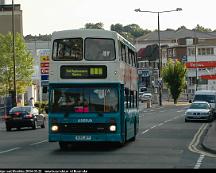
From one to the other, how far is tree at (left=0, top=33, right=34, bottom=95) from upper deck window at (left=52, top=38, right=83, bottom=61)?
44157 mm

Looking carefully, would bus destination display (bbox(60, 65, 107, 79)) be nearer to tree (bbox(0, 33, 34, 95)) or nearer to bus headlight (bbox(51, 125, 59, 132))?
bus headlight (bbox(51, 125, 59, 132))

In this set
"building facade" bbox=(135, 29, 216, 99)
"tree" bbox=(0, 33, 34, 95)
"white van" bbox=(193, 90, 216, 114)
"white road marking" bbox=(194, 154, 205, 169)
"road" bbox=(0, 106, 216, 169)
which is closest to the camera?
"white road marking" bbox=(194, 154, 205, 169)

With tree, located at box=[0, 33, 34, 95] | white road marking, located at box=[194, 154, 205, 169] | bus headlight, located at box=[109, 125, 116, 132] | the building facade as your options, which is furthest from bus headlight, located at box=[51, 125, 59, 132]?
the building facade

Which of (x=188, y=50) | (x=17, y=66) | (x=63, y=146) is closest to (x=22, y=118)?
(x=63, y=146)

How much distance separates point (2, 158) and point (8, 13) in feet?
254

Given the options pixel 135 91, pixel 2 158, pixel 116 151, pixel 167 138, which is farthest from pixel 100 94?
pixel 167 138

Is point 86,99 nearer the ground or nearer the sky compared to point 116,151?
nearer the sky

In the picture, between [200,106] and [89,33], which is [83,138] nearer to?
[89,33]

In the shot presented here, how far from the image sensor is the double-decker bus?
22.7 meters

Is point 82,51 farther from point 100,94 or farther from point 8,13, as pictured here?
point 8,13

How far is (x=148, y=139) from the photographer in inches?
1168

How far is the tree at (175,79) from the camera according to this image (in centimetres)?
9700

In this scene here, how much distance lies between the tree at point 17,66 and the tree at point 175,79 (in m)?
32.8

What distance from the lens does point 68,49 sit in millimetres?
22859
